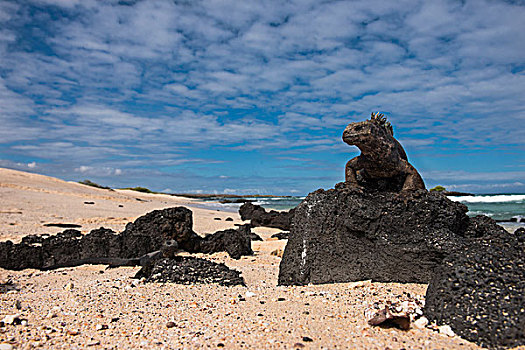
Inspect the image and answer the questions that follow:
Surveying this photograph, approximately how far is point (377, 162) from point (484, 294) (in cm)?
260

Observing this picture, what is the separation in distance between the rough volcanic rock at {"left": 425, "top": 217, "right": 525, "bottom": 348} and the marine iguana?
1895 mm

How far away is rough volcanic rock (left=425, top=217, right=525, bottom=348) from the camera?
2.91 meters

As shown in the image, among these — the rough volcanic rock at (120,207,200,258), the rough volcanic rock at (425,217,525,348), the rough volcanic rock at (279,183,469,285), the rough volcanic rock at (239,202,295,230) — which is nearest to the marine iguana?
the rough volcanic rock at (279,183,469,285)

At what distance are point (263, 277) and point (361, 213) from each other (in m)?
2.45

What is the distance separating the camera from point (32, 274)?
22.2 ft

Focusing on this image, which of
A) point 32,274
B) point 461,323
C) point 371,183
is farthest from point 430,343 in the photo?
point 32,274

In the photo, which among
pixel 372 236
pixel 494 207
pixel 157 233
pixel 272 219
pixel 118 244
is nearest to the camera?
pixel 372 236

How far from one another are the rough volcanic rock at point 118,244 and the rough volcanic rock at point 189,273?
218cm

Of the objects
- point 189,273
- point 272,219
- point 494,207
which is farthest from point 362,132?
point 494,207

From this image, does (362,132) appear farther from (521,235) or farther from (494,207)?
(494,207)

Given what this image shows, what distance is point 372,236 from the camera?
4773 mm

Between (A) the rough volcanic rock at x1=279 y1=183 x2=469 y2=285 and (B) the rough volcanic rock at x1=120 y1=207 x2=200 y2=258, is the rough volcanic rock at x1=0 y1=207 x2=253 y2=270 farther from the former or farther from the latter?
(A) the rough volcanic rock at x1=279 y1=183 x2=469 y2=285

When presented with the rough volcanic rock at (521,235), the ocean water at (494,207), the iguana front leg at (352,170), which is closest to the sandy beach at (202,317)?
the rough volcanic rock at (521,235)

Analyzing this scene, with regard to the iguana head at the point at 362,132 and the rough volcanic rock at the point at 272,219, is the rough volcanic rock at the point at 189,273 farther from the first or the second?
the rough volcanic rock at the point at 272,219
